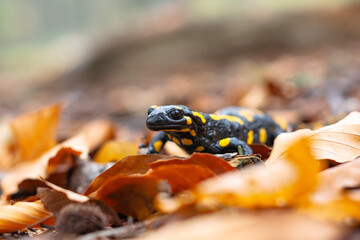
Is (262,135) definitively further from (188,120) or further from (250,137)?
(188,120)

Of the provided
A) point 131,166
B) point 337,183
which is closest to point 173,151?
point 131,166

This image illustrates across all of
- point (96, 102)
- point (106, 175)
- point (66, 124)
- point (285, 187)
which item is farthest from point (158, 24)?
point (285, 187)

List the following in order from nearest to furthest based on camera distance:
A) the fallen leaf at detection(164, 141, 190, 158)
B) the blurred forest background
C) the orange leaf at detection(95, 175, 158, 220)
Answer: the orange leaf at detection(95, 175, 158, 220), the fallen leaf at detection(164, 141, 190, 158), the blurred forest background

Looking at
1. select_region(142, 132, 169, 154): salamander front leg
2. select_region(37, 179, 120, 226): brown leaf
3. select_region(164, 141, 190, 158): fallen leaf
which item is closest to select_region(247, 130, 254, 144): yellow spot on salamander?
select_region(164, 141, 190, 158): fallen leaf

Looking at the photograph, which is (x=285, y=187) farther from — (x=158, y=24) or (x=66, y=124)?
(x=158, y=24)

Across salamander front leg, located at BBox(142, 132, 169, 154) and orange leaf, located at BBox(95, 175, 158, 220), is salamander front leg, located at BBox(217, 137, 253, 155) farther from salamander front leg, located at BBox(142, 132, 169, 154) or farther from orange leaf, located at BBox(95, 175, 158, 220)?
orange leaf, located at BBox(95, 175, 158, 220)

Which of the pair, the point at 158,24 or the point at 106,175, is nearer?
the point at 106,175

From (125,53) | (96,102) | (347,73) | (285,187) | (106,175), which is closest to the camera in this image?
(285,187)
